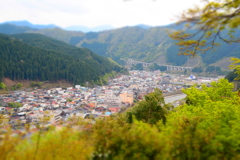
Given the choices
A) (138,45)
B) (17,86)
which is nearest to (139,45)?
(138,45)

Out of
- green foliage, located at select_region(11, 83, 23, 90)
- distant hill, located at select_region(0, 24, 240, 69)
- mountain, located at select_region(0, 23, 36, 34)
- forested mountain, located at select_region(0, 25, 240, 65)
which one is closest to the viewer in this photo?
green foliage, located at select_region(11, 83, 23, 90)

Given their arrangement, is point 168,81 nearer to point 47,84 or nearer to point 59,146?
point 47,84

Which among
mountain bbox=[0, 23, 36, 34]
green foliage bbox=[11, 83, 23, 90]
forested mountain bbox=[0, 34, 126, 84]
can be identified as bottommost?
green foliage bbox=[11, 83, 23, 90]

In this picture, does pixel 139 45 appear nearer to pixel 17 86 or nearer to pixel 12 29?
pixel 17 86

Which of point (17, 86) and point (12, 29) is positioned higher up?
point (12, 29)

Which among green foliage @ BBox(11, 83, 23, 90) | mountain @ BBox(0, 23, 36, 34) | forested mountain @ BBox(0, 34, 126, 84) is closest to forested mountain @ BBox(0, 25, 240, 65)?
mountain @ BBox(0, 23, 36, 34)

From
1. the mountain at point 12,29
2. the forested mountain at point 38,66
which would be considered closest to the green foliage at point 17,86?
the forested mountain at point 38,66

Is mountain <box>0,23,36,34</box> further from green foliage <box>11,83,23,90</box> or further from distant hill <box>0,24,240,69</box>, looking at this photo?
green foliage <box>11,83,23,90</box>

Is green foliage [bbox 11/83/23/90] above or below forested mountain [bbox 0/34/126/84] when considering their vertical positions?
below
